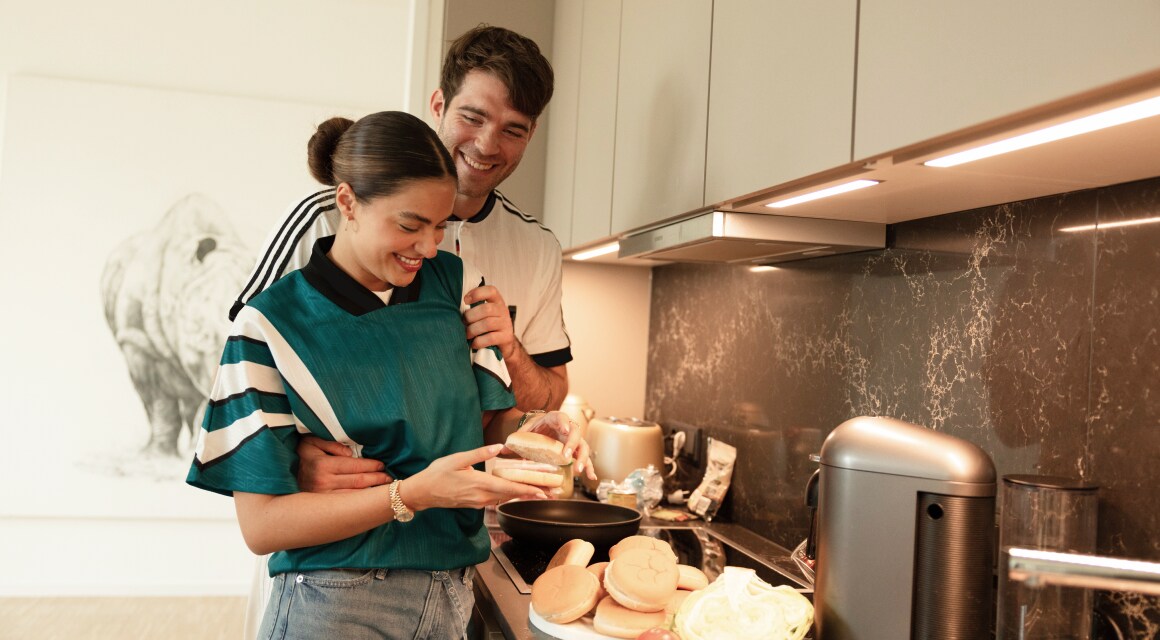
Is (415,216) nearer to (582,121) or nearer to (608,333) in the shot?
(582,121)

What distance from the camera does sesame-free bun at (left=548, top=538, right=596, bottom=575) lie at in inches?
56.8

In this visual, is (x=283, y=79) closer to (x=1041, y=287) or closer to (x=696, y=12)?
(x=696, y=12)

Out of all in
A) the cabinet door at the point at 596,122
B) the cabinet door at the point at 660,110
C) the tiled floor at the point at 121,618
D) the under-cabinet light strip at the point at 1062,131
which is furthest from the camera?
the tiled floor at the point at 121,618

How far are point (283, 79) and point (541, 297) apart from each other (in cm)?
273

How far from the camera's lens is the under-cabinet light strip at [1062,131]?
76 centimetres

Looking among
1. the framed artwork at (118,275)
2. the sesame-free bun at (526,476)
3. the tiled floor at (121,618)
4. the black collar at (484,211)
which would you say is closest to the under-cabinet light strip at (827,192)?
the sesame-free bun at (526,476)

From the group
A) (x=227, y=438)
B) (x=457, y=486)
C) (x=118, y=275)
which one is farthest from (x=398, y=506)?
(x=118, y=275)

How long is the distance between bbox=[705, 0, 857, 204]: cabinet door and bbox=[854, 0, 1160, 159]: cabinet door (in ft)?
0.16

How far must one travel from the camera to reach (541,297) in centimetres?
183

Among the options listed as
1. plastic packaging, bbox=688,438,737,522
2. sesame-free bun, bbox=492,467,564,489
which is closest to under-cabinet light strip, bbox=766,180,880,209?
sesame-free bun, bbox=492,467,564,489

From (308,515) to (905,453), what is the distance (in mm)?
730

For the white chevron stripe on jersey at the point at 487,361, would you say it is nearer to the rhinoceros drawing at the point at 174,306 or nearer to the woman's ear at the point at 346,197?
the woman's ear at the point at 346,197

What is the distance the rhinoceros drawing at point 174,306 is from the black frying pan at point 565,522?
2.48 m

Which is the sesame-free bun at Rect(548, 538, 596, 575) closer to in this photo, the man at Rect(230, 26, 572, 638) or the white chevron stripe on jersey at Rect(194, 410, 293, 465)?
the man at Rect(230, 26, 572, 638)
